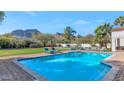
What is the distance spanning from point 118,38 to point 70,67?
104 inches

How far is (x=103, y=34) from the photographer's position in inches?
393

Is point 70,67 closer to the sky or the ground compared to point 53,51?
closer to the ground

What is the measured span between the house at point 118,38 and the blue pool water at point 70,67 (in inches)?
34.1

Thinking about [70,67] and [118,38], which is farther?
[118,38]

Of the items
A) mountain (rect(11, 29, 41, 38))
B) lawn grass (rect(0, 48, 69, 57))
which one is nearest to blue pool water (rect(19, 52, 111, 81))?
lawn grass (rect(0, 48, 69, 57))

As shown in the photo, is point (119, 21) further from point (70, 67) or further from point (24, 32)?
point (24, 32)

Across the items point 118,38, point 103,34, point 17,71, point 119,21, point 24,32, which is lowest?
point 17,71

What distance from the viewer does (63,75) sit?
8.38 meters

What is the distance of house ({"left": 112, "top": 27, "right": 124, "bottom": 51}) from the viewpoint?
387 inches

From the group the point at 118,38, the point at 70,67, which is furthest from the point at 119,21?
the point at 70,67

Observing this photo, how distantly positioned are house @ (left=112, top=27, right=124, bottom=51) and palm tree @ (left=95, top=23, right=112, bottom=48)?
27cm
